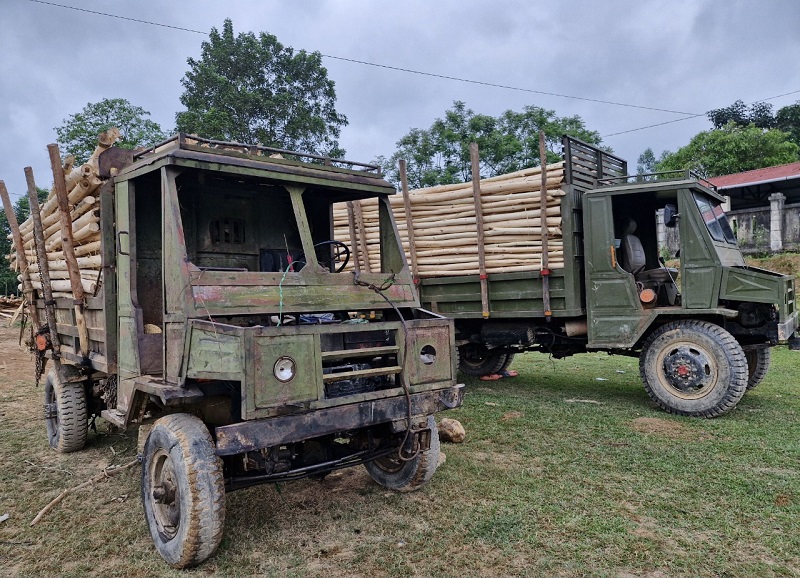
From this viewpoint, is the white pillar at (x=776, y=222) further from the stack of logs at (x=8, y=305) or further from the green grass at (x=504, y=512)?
the stack of logs at (x=8, y=305)

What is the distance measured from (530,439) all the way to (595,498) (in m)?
1.60

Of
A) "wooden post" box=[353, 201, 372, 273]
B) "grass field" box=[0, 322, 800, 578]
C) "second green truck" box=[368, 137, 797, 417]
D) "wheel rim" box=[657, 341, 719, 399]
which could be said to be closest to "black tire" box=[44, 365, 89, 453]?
"grass field" box=[0, 322, 800, 578]

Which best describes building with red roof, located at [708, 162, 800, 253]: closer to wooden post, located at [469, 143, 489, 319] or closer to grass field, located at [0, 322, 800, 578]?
wooden post, located at [469, 143, 489, 319]

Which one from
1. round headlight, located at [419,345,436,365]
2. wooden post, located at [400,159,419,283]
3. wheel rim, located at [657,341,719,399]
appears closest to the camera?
round headlight, located at [419,345,436,365]

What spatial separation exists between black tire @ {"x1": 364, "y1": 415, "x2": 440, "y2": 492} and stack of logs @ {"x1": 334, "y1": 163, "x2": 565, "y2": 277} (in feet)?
12.5

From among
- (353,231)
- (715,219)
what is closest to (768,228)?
(715,219)

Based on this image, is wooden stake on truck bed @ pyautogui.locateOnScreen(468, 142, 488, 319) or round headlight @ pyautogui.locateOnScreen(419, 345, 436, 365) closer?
round headlight @ pyautogui.locateOnScreen(419, 345, 436, 365)

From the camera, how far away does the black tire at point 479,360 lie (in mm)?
9602

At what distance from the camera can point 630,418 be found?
6.76 m

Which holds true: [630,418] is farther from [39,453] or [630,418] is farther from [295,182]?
[39,453]

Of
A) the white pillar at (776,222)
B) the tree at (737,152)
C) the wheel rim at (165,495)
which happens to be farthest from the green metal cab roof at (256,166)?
the tree at (737,152)

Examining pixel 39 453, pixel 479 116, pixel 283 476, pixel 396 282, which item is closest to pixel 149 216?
pixel 396 282

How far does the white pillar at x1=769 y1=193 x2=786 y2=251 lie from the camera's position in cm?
1709

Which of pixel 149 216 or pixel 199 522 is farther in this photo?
pixel 149 216
